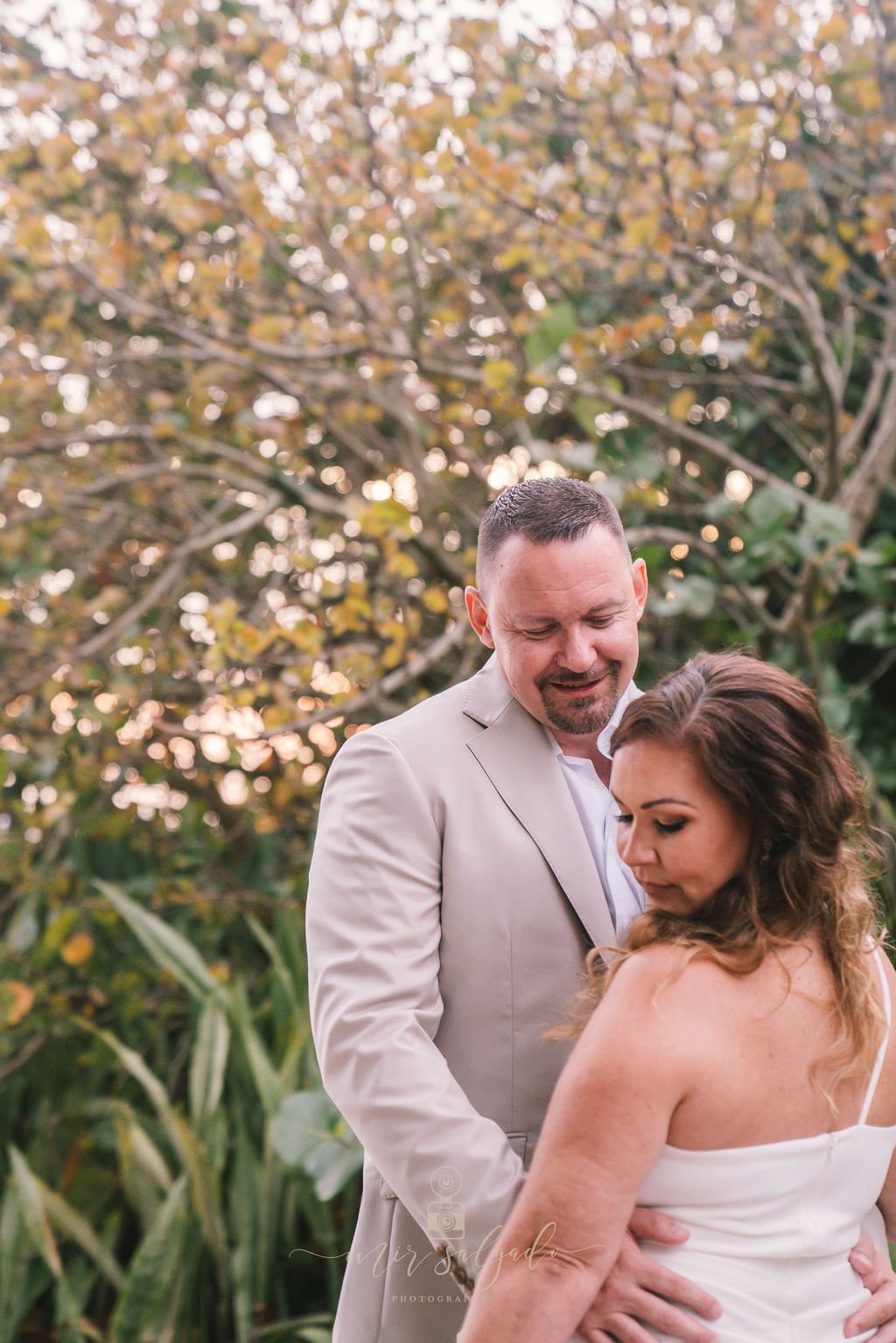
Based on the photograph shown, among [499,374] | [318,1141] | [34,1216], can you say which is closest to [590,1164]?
[318,1141]

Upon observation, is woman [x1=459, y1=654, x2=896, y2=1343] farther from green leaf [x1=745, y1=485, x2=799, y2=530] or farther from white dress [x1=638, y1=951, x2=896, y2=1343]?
green leaf [x1=745, y1=485, x2=799, y2=530]

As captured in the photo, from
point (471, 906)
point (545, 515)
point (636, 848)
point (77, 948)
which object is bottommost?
point (77, 948)

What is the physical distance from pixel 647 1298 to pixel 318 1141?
4.79 ft

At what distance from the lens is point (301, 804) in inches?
171

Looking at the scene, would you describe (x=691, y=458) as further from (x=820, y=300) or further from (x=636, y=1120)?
(x=636, y=1120)

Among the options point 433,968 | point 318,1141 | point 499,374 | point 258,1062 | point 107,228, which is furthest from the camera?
point 107,228

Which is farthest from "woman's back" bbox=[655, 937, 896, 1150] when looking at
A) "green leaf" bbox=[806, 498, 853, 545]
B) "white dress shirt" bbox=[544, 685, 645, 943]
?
"green leaf" bbox=[806, 498, 853, 545]

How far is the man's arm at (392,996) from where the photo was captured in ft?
4.76

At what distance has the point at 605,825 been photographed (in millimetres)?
1845

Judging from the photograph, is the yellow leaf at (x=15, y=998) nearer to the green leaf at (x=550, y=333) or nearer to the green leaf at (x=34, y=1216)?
the green leaf at (x=34, y=1216)

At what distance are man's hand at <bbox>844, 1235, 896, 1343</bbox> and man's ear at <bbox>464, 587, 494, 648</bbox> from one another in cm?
95

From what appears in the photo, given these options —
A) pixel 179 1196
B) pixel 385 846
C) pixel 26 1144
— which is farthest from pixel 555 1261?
pixel 26 1144

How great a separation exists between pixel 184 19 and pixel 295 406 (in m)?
1.28

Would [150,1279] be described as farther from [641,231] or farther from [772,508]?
[641,231]
